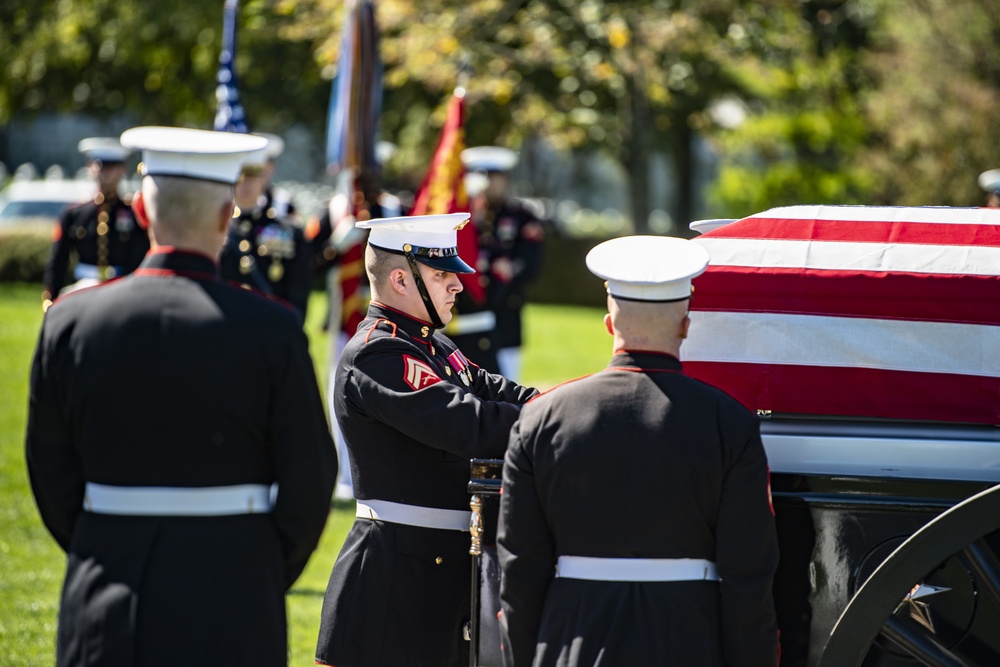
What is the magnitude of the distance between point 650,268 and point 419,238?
0.83 m

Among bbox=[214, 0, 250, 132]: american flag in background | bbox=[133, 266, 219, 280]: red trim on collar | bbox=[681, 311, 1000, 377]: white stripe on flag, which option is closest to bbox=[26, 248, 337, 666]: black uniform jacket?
bbox=[133, 266, 219, 280]: red trim on collar

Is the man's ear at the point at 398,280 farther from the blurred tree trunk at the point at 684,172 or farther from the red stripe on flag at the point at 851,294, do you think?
the blurred tree trunk at the point at 684,172

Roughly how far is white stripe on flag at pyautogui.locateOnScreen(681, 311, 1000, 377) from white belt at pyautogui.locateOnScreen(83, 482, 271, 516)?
53.0 inches

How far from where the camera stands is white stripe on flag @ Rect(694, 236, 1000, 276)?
3.40m

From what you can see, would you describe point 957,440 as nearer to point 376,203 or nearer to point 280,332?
point 280,332

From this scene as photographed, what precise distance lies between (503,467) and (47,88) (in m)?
26.7

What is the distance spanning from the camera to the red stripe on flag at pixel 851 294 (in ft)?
11.0

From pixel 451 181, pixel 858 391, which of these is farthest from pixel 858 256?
pixel 451 181

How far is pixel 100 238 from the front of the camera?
8656 millimetres

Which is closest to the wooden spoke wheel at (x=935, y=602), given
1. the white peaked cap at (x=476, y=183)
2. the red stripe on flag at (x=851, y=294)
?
the red stripe on flag at (x=851, y=294)

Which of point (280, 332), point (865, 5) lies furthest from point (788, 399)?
point (865, 5)

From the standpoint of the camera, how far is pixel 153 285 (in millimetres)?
2740

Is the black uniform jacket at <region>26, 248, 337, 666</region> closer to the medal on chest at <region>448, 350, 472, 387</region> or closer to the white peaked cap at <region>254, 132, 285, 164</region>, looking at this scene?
the white peaked cap at <region>254, 132, 285, 164</region>

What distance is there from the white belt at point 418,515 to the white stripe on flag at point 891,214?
1163 mm
